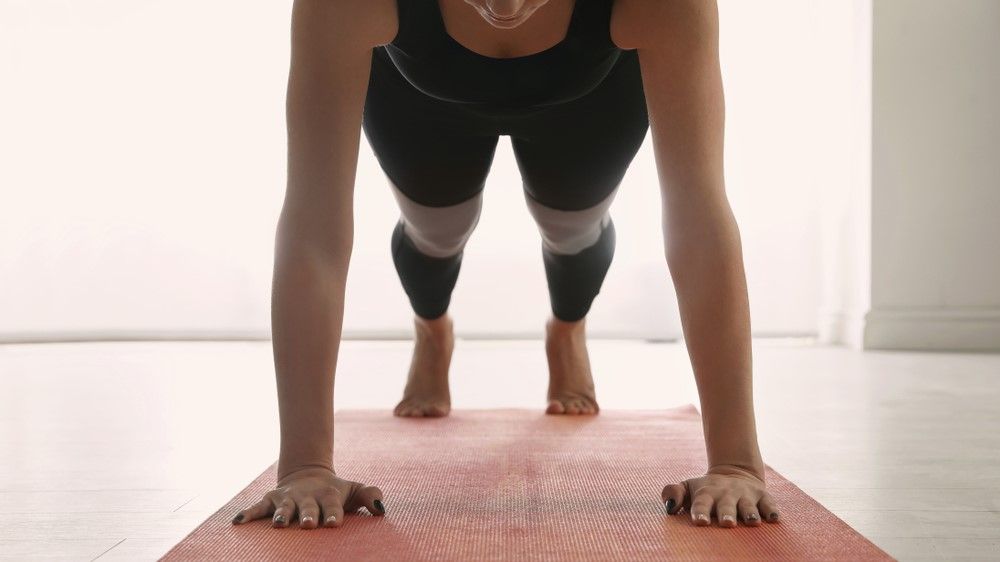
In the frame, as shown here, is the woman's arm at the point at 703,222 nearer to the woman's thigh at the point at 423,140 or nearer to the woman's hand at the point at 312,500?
the woman's hand at the point at 312,500

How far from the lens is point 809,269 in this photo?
4285 mm

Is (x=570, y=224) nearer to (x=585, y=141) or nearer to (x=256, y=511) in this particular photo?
(x=585, y=141)

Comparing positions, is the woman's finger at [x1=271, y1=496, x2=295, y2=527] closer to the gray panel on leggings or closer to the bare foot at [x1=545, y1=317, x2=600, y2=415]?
the gray panel on leggings

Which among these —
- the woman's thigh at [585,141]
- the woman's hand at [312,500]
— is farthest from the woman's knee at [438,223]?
the woman's hand at [312,500]

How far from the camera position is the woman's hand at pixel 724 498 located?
963 millimetres

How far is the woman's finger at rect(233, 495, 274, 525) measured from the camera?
99cm

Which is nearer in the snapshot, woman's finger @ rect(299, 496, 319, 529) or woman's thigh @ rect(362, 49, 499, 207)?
→ woman's finger @ rect(299, 496, 319, 529)

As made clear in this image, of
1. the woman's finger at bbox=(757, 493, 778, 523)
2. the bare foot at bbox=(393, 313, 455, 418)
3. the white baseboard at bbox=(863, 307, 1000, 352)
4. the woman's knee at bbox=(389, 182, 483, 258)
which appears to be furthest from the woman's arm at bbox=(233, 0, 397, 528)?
the white baseboard at bbox=(863, 307, 1000, 352)

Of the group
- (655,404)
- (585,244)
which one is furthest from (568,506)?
(655,404)

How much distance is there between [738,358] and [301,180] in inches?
A: 17.8

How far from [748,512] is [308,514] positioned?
386 mm

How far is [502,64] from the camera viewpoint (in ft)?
3.98

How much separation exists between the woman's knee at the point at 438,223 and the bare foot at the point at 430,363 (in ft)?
0.59

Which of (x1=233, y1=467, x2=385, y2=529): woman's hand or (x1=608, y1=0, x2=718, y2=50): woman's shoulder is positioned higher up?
(x1=608, y1=0, x2=718, y2=50): woman's shoulder
